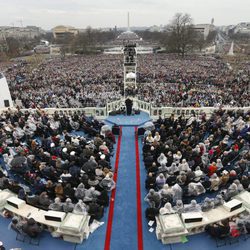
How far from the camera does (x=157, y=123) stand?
42.5 feet

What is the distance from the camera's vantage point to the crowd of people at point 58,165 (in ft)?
25.2

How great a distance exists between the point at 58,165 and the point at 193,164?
16.1 ft

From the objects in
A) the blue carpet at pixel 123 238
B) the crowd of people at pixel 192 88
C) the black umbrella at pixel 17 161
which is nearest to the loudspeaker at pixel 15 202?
the blue carpet at pixel 123 238

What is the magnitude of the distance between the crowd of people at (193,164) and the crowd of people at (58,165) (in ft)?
5.57

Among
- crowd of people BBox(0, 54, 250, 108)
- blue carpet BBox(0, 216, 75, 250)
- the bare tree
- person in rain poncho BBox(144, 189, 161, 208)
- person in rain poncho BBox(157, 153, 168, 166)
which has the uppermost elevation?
the bare tree

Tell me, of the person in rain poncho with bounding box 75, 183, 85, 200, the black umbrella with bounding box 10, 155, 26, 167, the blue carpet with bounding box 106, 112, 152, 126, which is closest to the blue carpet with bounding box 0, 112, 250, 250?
the person in rain poncho with bounding box 75, 183, 85, 200

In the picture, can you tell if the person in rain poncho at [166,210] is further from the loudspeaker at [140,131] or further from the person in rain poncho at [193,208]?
the loudspeaker at [140,131]

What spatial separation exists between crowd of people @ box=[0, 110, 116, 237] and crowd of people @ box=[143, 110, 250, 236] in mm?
1697

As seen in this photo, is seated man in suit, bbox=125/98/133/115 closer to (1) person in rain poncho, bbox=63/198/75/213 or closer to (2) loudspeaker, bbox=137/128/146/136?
(2) loudspeaker, bbox=137/128/146/136

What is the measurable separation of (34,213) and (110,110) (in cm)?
963


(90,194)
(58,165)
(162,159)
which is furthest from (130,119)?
(90,194)

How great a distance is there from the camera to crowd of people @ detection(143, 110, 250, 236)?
753 centimetres

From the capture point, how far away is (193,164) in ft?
30.2

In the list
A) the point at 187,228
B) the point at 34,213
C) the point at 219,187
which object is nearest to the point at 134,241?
the point at 187,228
